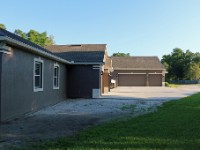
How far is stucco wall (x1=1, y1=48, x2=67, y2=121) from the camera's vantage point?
11.1 m

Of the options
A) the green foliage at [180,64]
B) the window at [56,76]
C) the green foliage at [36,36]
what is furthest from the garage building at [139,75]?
the window at [56,76]

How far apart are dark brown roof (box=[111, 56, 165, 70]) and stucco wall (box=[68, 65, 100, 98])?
2796cm

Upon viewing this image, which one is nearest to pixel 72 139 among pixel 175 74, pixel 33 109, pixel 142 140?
pixel 142 140

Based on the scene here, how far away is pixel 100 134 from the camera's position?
330 inches

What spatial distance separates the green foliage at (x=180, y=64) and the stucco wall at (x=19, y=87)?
6200 centimetres

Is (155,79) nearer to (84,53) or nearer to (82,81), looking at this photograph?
(84,53)

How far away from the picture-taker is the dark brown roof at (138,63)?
51.4 m

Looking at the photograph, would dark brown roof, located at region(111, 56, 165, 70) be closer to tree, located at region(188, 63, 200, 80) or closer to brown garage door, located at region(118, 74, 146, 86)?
brown garage door, located at region(118, 74, 146, 86)

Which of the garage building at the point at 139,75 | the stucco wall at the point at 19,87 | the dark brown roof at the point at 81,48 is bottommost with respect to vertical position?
the stucco wall at the point at 19,87

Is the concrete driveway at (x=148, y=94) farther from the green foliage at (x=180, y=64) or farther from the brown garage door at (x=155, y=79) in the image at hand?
the green foliage at (x=180, y=64)

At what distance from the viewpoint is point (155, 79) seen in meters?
51.2

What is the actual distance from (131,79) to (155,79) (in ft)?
12.8

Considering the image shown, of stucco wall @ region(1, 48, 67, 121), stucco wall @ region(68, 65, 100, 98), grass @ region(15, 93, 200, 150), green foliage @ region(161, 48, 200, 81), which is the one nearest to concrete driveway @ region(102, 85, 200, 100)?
stucco wall @ region(68, 65, 100, 98)

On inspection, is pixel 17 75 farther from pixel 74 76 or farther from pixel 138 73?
pixel 138 73
